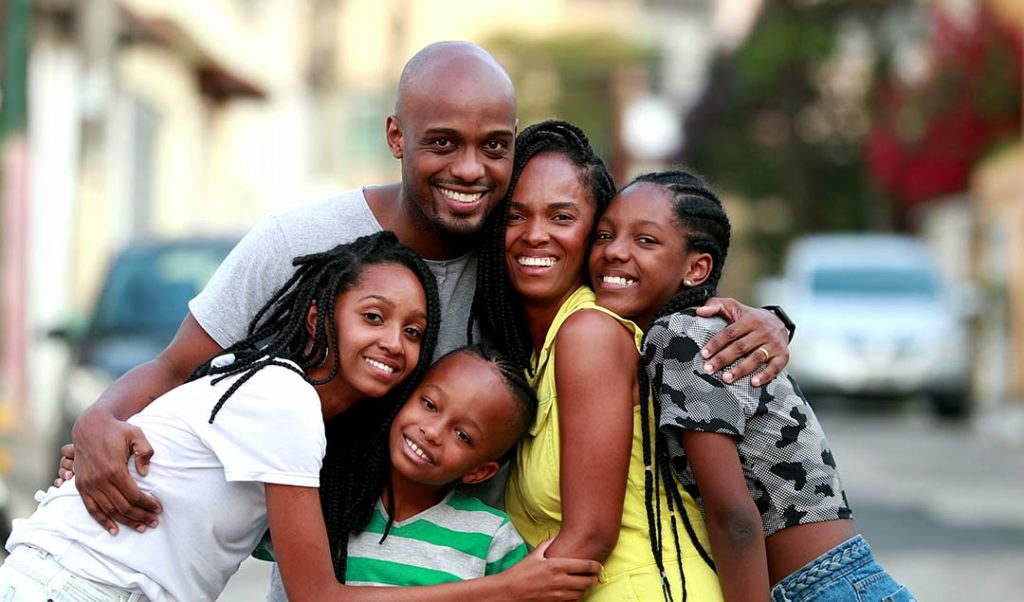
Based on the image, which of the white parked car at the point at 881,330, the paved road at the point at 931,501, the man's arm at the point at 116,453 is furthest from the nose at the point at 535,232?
the white parked car at the point at 881,330

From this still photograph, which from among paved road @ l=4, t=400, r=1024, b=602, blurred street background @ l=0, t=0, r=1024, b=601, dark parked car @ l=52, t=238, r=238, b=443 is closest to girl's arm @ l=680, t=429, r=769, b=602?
blurred street background @ l=0, t=0, r=1024, b=601

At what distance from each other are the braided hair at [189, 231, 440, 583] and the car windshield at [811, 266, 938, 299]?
47.1 ft

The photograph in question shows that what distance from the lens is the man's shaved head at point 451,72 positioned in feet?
12.6

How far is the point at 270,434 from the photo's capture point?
3.33m

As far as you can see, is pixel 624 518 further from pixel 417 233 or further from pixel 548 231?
pixel 417 233

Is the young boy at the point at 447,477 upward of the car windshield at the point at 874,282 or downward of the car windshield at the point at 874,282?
downward

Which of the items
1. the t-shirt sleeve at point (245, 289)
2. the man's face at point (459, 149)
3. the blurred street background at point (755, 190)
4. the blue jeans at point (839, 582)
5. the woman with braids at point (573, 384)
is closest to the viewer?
the woman with braids at point (573, 384)

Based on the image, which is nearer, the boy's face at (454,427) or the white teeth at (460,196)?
the boy's face at (454,427)

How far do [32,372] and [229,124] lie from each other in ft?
37.0

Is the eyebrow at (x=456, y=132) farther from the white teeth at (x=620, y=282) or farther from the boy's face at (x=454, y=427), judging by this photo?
the boy's face at (x=454, y=427)

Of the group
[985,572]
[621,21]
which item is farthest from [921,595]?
[621,21]

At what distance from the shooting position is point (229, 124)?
84.5 feet

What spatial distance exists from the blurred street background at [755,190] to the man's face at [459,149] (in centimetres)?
78

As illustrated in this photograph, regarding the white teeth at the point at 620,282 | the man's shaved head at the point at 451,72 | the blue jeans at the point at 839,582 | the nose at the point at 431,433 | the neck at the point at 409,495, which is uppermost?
the man's shaved head at the point at 451,72
